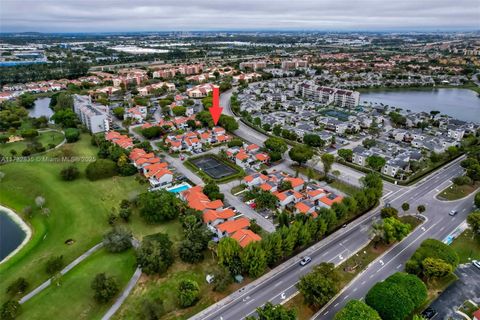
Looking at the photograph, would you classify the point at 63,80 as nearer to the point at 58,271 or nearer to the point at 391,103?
the point at 58,271

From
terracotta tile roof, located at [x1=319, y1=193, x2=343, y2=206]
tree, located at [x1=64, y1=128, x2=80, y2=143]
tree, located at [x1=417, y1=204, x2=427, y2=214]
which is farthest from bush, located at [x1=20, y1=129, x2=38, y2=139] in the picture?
tree, located at [x1=417, y1=204, x2=427, y2=214]

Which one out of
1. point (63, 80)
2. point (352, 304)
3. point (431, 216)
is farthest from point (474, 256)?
point (63, 80)

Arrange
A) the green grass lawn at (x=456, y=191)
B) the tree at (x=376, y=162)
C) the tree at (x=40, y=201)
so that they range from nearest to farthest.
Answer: the tree at (x=40, y=201)
the green grass lawn at (x=456, y=191)
the tree at (x=376, y=162)

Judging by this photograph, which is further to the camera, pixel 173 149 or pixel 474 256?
pixel 173 149

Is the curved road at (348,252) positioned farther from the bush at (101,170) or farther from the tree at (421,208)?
the bush at (101,170)

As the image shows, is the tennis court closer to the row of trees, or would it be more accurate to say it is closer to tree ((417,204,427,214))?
the row of trees

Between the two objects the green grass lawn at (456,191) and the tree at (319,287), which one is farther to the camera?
the green grass lawn at (456,191)

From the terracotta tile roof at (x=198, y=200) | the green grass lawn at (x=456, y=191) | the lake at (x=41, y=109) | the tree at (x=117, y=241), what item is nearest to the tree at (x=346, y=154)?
the green grass lawn at (x=456, y=191)
